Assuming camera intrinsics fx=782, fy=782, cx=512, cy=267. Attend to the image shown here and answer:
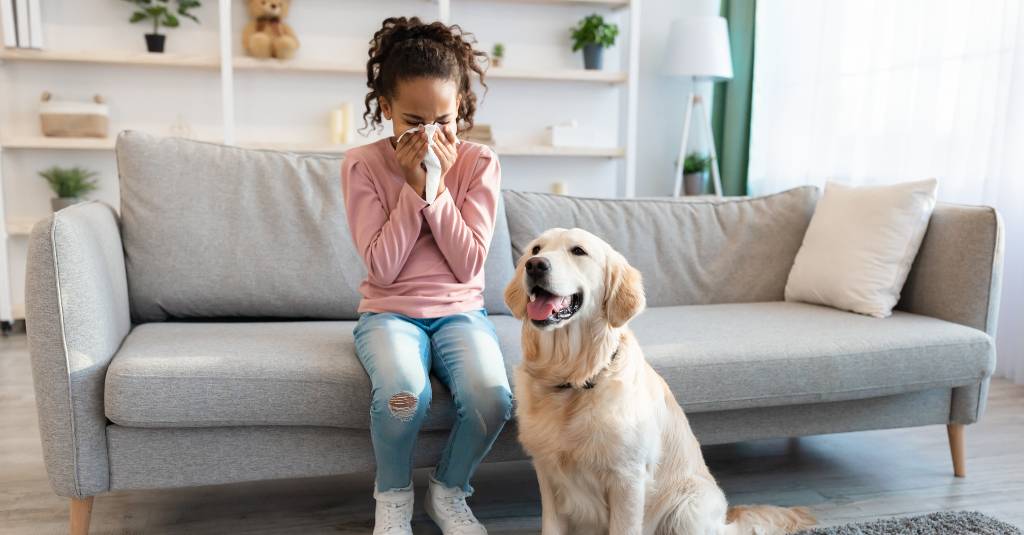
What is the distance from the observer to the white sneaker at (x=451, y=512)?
1675 millimetres

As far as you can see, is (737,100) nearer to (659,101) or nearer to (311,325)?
(659,101)

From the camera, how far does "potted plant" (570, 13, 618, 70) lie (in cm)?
452

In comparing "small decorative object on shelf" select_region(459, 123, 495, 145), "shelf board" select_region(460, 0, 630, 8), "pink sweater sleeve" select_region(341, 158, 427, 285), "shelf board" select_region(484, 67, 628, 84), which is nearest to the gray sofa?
"pink sweater sleeve" select_region(341, 158, 427, 285)

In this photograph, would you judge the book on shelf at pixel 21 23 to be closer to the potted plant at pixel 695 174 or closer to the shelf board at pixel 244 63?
the shelf board at pixel 244 63

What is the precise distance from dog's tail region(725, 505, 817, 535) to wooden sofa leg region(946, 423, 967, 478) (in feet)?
2.45

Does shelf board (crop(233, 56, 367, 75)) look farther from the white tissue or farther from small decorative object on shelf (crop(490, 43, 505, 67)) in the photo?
the white tissue

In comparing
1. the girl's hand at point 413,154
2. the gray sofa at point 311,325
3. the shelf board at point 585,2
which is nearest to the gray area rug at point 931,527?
the gray sofa at point 311,325

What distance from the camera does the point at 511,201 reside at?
7.95ft

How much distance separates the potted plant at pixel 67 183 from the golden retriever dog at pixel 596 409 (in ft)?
11.2

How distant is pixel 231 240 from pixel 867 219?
184cm

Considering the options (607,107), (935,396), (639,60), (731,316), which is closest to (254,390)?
(731,316)

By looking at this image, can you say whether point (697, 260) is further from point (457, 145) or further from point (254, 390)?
point (254, 390)

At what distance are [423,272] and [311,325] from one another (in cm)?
45

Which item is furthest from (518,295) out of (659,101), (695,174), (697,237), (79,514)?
(659,101)
